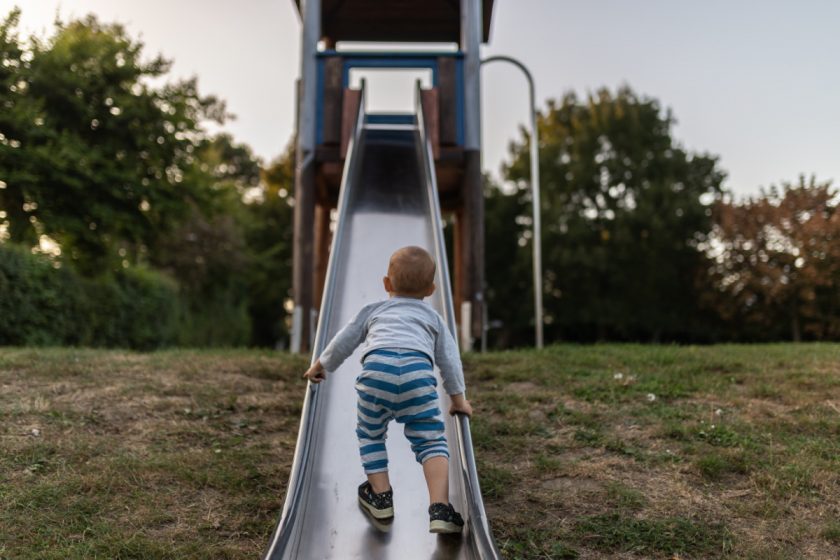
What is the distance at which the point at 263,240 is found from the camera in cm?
3641

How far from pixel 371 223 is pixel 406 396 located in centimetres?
424

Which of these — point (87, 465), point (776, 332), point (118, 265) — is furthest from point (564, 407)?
Result: point (776, 332)

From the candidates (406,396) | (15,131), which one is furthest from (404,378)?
(15,131)

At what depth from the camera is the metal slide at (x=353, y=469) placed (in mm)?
3801

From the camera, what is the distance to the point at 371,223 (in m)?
7.96

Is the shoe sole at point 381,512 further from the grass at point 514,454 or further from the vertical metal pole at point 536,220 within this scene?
the vertical metal pole at point 536,220

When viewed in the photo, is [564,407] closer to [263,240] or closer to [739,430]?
[739,430]

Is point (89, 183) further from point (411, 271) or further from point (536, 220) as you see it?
point (411, 271)

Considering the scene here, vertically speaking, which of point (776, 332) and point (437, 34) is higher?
point (437, 34)

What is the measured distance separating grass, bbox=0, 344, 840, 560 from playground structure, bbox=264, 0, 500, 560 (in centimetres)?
54

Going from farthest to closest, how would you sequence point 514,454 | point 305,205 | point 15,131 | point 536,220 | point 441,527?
point 15,131, point 536,220, point 305,205, point 514,454, point 441,527

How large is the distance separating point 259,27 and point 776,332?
2249 centimetres

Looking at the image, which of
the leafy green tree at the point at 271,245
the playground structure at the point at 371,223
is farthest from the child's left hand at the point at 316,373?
the leafy green tree at the point at 271,245

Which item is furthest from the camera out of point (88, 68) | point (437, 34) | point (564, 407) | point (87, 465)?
point (88, 68)
